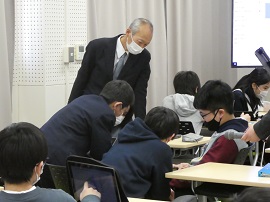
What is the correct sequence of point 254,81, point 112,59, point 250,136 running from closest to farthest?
point 250,136 → point 112,59 → point 254,81

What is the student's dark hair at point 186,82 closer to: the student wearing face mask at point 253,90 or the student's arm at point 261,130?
the student wearing face mask at point 253,90

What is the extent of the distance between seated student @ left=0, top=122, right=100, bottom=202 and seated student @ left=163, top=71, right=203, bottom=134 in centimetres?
373

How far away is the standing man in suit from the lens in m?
4.70

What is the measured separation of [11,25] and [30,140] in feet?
9.53

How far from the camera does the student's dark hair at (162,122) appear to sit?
3.68 meters

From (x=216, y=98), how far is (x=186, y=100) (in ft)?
6.19

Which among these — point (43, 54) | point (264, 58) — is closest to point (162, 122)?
point (264, 58)

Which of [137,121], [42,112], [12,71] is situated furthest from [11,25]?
[137,121]

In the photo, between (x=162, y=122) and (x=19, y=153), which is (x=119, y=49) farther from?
(x=19, y=153)

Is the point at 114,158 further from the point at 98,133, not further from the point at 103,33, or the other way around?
the point at 103,33

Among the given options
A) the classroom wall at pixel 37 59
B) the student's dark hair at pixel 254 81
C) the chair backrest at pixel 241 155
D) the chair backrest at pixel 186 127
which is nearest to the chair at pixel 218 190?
the chair backrest at pixel 241 155

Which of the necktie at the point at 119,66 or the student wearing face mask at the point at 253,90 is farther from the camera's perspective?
the student wearing face mask at the point at 253,90

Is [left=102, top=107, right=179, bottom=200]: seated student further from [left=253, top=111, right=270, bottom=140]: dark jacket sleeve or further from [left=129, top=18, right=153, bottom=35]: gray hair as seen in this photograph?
[left=129, top=18, right=153, bottom=35]: gray hair

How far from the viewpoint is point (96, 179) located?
9.04 feet
